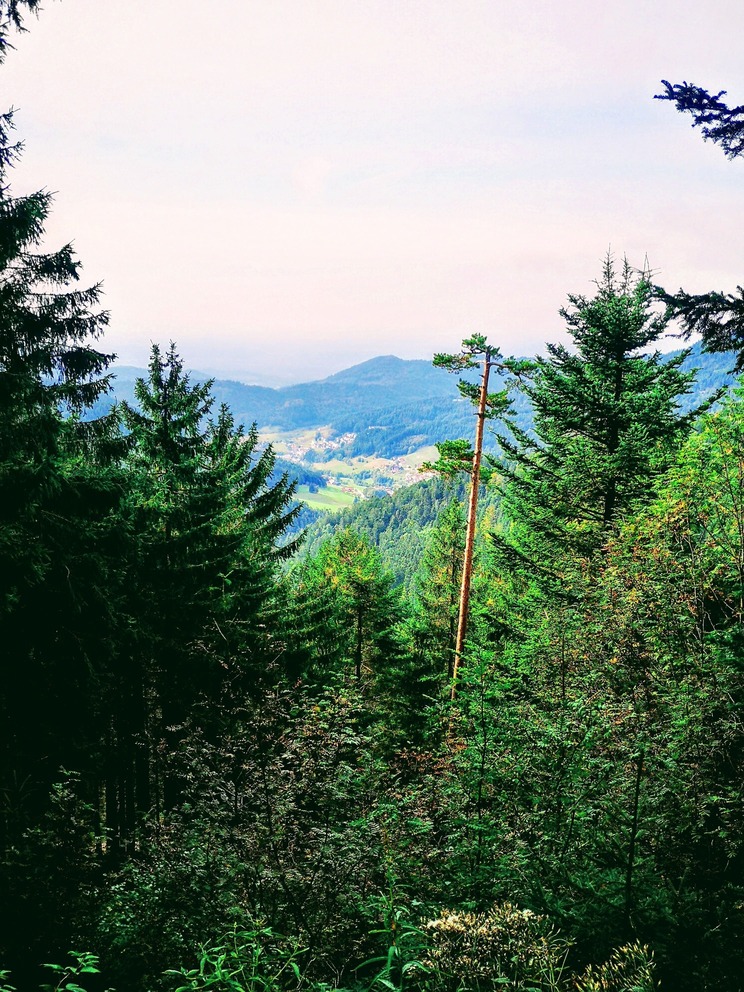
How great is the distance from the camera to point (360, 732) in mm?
9047

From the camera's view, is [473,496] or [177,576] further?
[473,496]

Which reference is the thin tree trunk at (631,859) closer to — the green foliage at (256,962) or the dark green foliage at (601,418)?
the green foliage at (256,962)

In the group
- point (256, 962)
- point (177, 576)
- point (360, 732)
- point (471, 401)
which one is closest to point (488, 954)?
point (256, 962)

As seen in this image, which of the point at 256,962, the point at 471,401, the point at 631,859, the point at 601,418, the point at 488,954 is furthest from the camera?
the point at 471,401

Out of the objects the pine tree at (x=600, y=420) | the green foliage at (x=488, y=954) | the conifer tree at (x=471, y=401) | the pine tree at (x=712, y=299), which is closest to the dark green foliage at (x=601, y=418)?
the pine tree at (x=600, y=420)

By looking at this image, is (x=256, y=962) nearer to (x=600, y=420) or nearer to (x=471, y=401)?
(x=600, y=420)

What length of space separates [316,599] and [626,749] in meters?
13.9

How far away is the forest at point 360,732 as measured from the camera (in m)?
4.57

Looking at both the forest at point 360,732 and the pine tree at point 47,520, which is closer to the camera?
the forest at point 360,732

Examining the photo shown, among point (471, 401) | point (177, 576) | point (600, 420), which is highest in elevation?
point (471, 401)

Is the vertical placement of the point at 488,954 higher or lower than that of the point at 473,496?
lower

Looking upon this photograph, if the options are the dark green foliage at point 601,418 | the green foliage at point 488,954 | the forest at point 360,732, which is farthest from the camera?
the dark green foliage at point 601,418

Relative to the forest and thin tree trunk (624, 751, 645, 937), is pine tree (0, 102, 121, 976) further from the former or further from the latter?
thin tree trunk (624, 751, 645, 937)

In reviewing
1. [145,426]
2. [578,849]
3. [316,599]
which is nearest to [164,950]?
[578,849]
